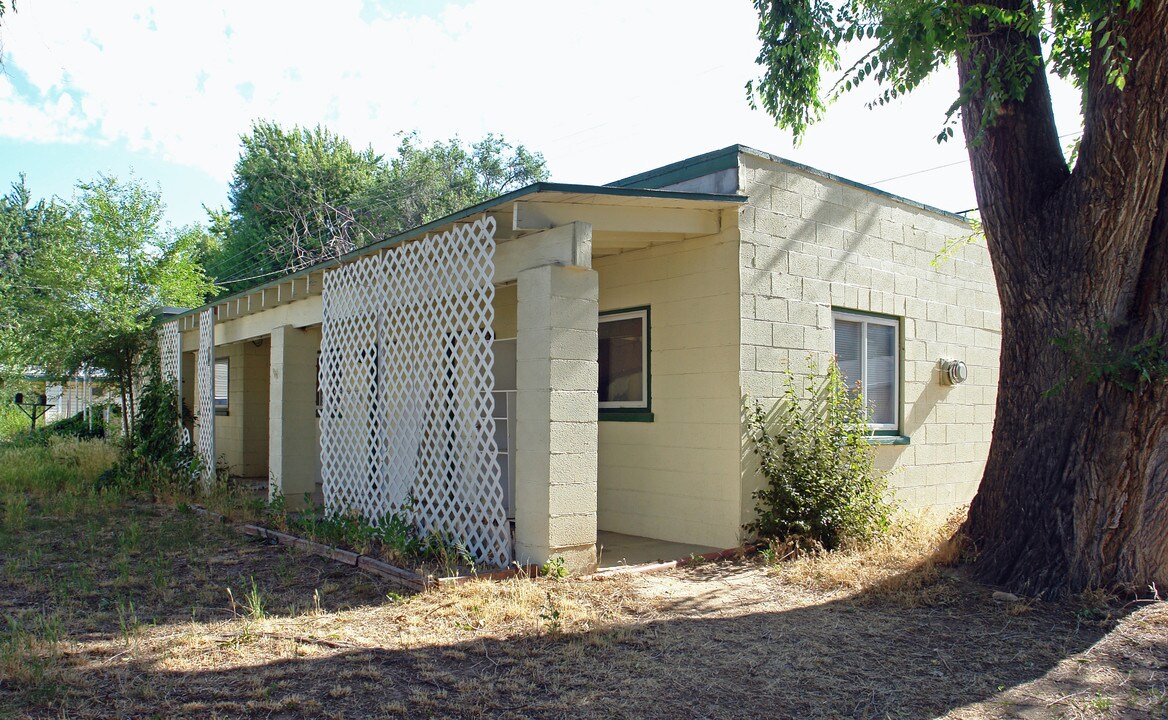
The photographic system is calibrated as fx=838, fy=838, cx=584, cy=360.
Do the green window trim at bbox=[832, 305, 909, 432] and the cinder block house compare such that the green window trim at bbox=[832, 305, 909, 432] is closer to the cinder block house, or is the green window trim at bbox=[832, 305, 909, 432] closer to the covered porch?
the cinder block house

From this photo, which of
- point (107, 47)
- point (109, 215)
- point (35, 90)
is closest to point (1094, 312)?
point (107, 47)

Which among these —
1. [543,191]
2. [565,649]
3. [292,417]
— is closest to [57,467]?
[292,417]

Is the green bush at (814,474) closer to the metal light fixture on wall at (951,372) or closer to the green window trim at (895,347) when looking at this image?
the green window trim at (895,347)

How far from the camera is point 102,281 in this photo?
44.3 ft

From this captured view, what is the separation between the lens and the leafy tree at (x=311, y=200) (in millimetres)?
28625

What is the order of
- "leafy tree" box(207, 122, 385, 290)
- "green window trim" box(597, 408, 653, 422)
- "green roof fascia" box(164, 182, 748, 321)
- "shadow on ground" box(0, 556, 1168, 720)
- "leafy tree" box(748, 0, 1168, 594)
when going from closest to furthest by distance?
"shadow on ground" box(0, 556, 1168, 720) → "leafy tree" box(748, 0, 1168, 594) → "green roof fascia" box(164, 182, 748, 321) → "green window trim" box(597, 408, 653, 422) → "leafy tree" box(207, 122, 385, 290)

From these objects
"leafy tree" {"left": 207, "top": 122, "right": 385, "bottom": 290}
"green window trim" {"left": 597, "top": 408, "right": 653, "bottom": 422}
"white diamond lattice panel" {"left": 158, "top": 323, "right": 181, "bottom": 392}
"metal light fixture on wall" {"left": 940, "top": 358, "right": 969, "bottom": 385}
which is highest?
"leafy tree" {"left": 207, "top": 122, "right": 385, "bottom": 290}

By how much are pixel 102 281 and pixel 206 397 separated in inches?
131

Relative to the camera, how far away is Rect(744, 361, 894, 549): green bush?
23.8 feet

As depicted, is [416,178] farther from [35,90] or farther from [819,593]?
[819,593]

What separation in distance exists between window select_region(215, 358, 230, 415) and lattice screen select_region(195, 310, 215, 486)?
2951mm

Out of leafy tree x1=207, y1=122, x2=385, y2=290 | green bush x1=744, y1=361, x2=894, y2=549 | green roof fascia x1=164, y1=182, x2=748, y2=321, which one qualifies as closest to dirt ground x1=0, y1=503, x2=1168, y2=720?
green bush x1=744, y1=361, x2=894, y2=549

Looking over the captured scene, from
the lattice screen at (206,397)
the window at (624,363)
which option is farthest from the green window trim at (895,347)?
the lattice screen at (206,397)

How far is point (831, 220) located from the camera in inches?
332
